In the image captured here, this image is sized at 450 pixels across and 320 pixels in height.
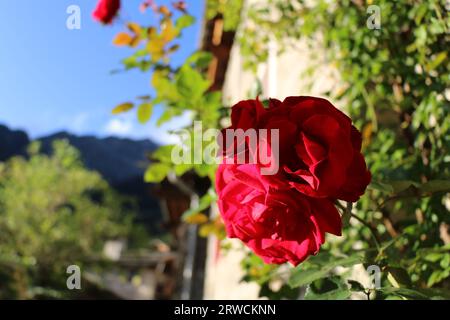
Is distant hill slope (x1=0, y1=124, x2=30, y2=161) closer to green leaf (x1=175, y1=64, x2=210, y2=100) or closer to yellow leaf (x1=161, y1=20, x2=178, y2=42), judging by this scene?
yellow leaf (x1=161, y1=20, x2=178, y2=42)

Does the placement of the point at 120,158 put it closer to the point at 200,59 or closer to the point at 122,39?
the point at 122,39

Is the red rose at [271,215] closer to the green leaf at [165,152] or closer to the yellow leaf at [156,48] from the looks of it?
the green leaf at [165,152]

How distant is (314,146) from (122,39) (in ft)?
4.47

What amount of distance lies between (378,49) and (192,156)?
730 millimetres

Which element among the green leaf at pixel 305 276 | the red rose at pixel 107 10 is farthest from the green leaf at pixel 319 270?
the red rose at pixel 107 10

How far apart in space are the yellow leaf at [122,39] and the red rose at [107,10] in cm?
11

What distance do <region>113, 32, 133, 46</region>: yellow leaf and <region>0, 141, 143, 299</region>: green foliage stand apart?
30.7ft

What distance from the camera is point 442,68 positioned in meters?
1.30

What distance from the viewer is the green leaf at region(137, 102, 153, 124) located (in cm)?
162

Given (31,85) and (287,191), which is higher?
(31,85)

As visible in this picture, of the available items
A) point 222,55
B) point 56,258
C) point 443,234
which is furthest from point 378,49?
point 56,258

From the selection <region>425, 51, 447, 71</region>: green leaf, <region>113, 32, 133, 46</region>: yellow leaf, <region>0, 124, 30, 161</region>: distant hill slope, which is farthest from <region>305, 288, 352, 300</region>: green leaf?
<region>0, 124, 30, 161</region>: distant hill slope
